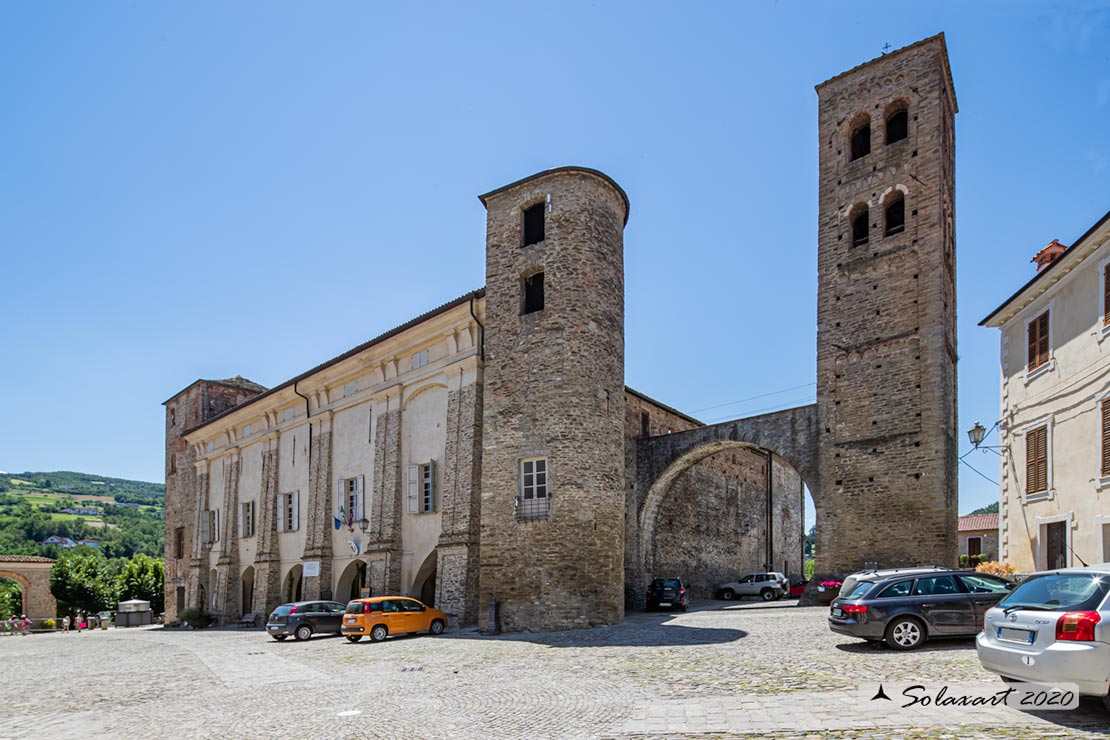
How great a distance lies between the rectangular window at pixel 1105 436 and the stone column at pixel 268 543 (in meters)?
28.7

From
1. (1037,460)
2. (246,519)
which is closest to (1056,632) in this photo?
(1037,460)

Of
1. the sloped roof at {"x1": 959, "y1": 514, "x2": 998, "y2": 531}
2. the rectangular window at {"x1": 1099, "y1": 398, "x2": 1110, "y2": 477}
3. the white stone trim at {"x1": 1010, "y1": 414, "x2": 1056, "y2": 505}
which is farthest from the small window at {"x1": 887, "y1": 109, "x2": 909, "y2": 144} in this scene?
the sloped roof at {"x1": 959, "y1": 514, "x2": 998, "y2": 531}

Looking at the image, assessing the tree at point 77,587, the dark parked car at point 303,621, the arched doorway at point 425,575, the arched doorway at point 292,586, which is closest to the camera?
the dark parked car at point 303,621

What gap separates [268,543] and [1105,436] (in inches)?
1158

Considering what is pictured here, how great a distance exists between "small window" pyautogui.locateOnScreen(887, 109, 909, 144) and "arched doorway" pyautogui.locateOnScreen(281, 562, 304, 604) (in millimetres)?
27894

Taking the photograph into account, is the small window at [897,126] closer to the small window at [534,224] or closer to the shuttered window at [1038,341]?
the shuttered window at [1038,341]

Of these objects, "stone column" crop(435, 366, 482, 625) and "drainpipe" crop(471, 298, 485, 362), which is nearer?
"stone column" crop(435, 366, 482, 625)

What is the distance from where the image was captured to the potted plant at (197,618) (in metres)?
37.6

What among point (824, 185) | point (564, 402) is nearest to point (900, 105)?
point (824, 185)

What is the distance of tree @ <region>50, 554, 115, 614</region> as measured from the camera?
5353 centimetres

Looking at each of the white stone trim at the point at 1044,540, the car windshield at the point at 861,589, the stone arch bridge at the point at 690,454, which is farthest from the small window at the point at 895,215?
the car windshield at the point at 861,589

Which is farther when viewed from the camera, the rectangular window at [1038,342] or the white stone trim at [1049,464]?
the rectangular window at [1038,342]

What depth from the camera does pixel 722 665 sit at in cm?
1280

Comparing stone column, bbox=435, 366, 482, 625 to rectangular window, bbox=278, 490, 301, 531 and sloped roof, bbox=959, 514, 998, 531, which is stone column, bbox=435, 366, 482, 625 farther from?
sloped roof, bbox=959, 514, 998, 531
